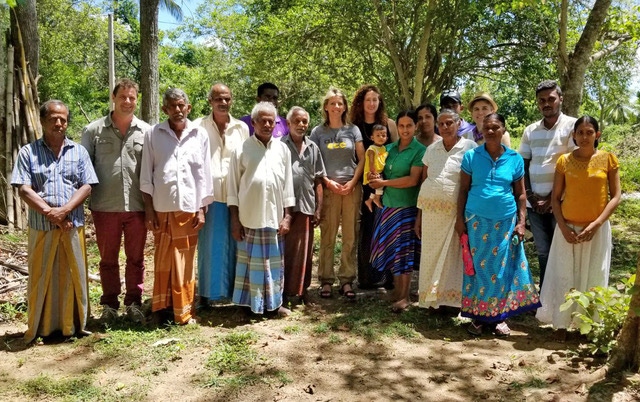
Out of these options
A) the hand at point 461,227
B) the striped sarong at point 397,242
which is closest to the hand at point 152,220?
the striped sarong at point 397,242

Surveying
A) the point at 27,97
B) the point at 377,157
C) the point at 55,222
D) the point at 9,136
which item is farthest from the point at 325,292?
the point at 27,97

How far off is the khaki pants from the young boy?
0.28 meters

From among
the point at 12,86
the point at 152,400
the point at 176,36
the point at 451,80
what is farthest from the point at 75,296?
the point at 176,36

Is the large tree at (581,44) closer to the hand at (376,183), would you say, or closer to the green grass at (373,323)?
the hand at (376,183)

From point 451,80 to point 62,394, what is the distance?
38.9 feet

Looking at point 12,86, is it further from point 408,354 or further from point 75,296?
point 408,354

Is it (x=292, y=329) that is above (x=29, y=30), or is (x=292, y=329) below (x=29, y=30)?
below

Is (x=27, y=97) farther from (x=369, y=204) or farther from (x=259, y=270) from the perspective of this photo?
(x=369, y=204)

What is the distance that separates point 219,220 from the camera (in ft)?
15.7

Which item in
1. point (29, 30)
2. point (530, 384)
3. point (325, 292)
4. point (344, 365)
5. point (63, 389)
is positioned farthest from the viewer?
point (29, 30)

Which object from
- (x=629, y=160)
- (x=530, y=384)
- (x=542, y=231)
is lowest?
(x=530, y=384)

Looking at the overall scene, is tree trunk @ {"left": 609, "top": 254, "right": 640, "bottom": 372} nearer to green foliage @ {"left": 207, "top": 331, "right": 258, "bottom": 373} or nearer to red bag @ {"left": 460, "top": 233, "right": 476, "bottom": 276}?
red bag @ {"left": 460, "top": 233, "right": 476, "bottom": 276}

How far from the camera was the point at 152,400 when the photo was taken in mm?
3217

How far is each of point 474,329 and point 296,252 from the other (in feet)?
5.75
